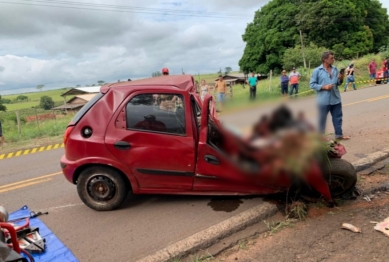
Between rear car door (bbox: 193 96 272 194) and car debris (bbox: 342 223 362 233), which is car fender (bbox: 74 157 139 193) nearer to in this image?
rear car door (bbox: 193 96 272 194)

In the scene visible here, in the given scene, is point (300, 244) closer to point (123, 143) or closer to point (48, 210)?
point (123, 143)

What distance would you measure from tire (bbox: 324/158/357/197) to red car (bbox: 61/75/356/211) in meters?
0.02

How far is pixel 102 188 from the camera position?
394 centimetres

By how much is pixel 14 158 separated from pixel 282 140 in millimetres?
8699

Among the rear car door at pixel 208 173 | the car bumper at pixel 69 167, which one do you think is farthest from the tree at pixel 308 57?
the car bumper at pixel 69 167

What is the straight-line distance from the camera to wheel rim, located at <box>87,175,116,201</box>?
390 cm

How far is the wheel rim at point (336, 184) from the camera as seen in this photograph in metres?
3.54

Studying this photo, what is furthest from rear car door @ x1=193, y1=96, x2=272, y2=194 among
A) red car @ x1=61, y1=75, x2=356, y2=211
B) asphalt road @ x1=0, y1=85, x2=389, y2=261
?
asphalt road @ x1=0, y1=85, x2=389, y2=261

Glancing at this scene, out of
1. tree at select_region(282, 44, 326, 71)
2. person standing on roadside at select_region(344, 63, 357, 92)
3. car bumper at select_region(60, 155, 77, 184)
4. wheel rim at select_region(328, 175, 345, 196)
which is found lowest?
wheel rim at select_region(328, 175, 345, 196)

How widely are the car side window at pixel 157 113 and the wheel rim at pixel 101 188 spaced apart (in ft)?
2.63

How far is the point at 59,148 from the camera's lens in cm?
855

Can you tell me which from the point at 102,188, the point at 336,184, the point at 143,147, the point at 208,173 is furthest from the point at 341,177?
the point at 102,188

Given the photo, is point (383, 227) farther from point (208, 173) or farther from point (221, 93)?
point (221, 93)

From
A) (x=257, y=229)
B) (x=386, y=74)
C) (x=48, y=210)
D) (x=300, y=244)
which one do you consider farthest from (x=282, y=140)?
(x=386, y=74)
